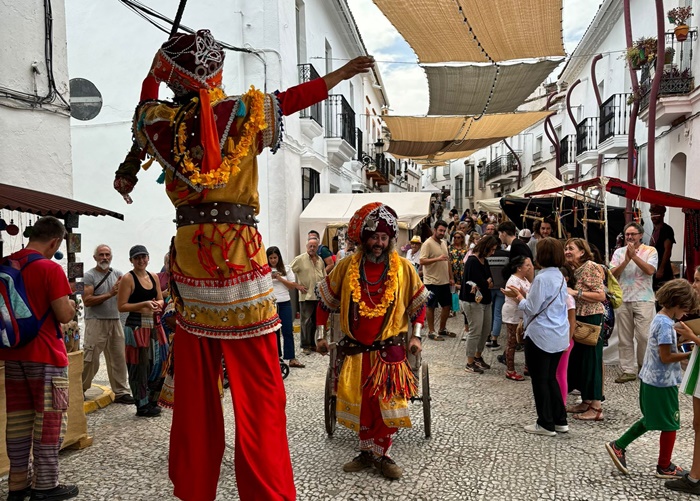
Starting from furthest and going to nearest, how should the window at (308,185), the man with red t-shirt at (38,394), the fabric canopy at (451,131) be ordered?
the window at (308,185)
the fabric canopy at (451,131)
the man with red t-shirt at (38,394)

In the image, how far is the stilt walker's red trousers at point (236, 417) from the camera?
2531 millimetres

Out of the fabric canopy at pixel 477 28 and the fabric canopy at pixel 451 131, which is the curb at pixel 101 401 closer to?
the fabric canopy at pixel 477 28

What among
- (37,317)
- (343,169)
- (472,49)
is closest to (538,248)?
(37,317)

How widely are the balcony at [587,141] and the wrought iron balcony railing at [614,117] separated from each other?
1201 millimetres

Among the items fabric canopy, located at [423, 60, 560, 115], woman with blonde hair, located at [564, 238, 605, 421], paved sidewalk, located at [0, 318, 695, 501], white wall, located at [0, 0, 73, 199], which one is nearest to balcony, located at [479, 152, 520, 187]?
fabric canopy, located at [423, 60, 560, 115]

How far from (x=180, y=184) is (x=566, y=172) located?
21.0m

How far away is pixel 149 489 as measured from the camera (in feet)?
11.4

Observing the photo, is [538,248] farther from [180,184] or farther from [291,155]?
[291,155]

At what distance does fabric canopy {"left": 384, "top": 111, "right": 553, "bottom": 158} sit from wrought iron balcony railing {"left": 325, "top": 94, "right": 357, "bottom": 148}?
4.53ft

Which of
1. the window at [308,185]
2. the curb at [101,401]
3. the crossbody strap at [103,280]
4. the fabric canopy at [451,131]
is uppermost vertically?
the fabric canopy at [451,131]

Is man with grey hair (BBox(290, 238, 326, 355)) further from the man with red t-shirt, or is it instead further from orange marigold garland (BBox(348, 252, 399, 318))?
the man with red t-shirt

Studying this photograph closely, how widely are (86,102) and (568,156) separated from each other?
18.2 metres

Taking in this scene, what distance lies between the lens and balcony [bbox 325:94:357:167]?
14570 mm

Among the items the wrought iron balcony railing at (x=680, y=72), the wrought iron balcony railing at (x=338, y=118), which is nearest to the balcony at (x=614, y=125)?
the wrought iron balcony railing at (x=680, y=72)
